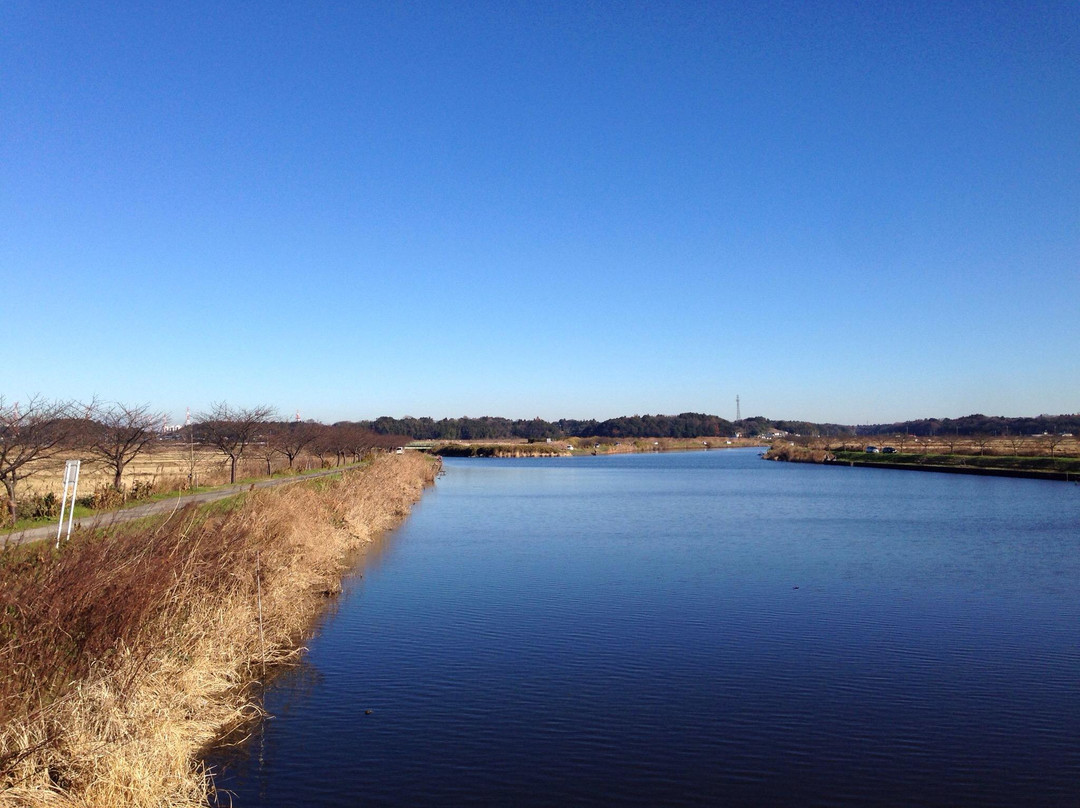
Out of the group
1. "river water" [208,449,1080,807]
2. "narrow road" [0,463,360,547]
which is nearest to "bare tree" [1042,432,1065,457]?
"river water" [208,449,1080,807]

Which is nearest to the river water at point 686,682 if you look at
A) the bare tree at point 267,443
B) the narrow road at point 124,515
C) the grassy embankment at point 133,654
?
the grassy embankment at point 133,654

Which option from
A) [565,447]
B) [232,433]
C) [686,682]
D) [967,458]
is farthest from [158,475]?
[565,447]

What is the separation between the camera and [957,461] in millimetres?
69688

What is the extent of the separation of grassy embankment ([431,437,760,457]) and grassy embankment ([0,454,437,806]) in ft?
364

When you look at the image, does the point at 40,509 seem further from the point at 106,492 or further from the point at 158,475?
the point at 158,475

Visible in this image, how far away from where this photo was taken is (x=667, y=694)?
10.8m

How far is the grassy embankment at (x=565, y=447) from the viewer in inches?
4951

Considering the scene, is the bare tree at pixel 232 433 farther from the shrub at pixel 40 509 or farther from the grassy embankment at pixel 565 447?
the grassy embankment at pixel 565 447

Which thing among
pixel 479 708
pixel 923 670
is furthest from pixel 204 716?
pixel 923 670

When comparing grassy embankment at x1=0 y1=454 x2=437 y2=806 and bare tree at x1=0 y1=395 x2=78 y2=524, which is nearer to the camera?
grassy embankment at x1=0 y1=454 x2=437 y2=806

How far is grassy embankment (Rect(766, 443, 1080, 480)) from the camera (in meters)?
56.5

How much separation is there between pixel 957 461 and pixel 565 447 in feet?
232

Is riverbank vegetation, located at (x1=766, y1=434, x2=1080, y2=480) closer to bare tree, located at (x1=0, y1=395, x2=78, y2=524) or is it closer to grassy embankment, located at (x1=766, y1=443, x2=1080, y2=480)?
grassy embankment, located at (x1=766, y1=443, x2=1080, y2=480)

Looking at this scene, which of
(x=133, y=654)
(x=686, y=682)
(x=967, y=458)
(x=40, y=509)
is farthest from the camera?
(x=967, y=458)
